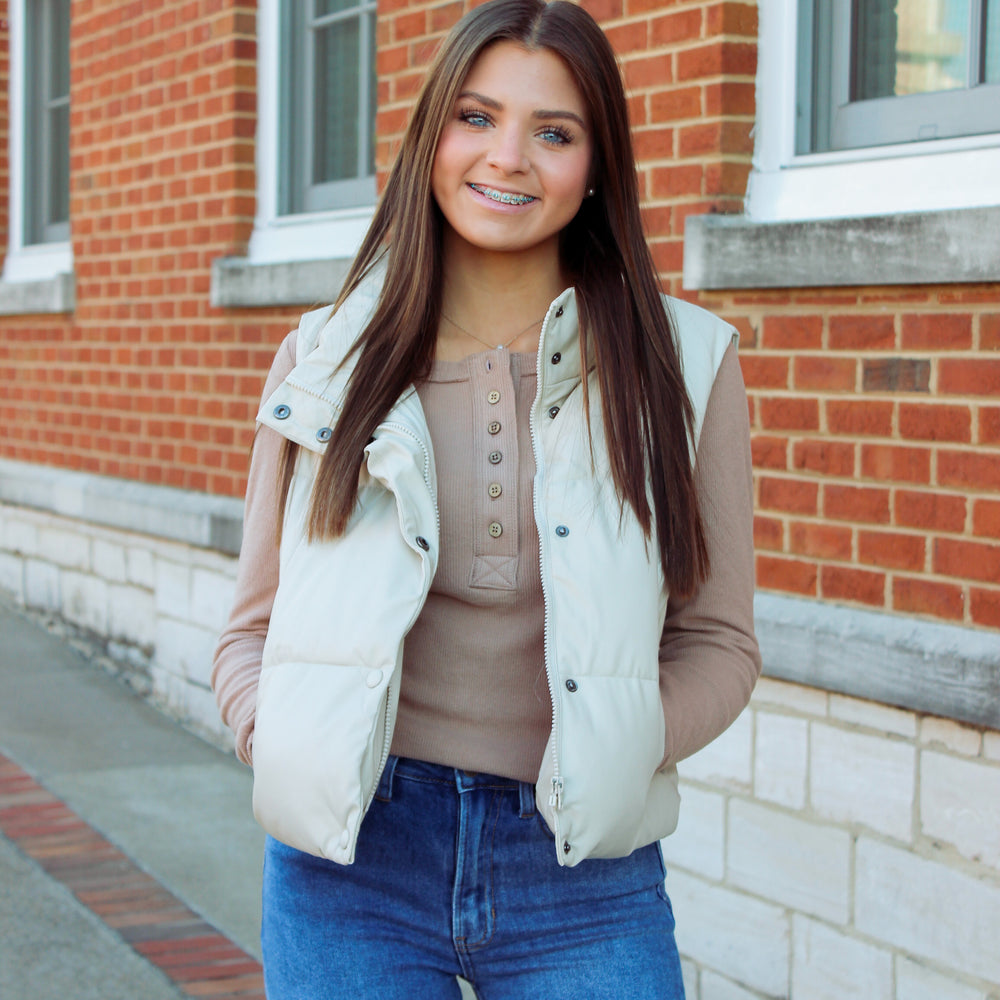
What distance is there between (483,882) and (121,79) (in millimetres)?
5647

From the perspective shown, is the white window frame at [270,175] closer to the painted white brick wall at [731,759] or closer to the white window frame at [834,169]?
the white window frame at [834,169]

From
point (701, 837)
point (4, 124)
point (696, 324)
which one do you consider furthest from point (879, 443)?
point (4, 124)

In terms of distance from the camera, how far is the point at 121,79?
675 cm

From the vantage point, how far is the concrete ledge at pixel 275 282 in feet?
17.3

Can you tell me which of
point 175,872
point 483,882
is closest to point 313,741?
point 483,882

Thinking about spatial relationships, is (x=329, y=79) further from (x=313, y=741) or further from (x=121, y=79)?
(x=313, y=741)

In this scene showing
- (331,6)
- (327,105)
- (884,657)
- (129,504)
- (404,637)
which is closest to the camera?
(404,637)

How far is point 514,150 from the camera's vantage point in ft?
6.26

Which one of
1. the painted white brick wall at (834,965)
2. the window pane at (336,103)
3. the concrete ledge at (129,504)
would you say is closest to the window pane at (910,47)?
the painted white brick wall at (834,965)

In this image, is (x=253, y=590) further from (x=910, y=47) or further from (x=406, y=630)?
(x=910, y=47)

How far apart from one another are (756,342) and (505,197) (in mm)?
1764

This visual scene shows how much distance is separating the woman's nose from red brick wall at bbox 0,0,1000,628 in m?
1.51

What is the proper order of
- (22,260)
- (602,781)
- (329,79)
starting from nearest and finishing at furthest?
1. (602,781)
2. (329,79)
3. (22,260)

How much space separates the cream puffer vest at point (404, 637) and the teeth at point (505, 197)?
195 mm
